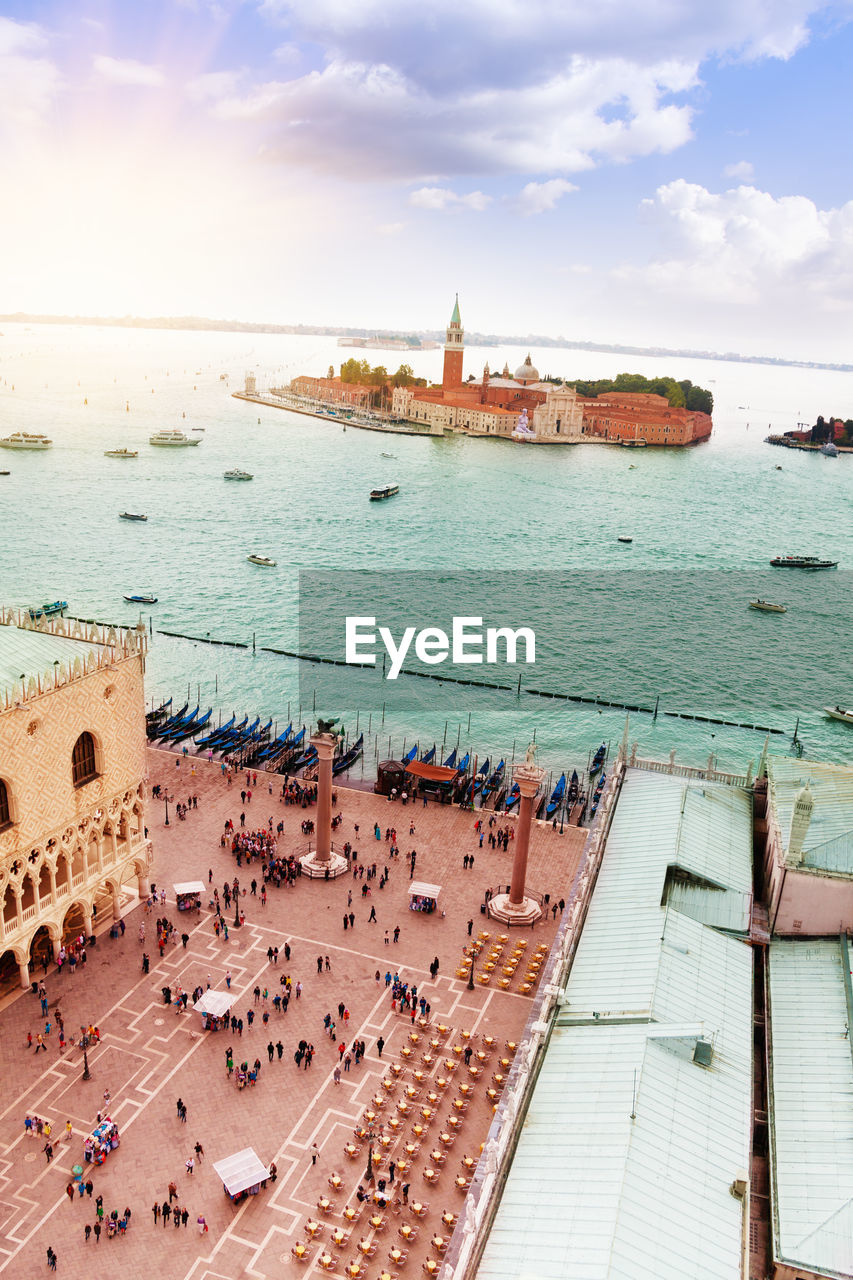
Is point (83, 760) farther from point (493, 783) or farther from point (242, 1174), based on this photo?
point (493, 783)

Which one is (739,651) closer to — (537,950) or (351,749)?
(351,749)

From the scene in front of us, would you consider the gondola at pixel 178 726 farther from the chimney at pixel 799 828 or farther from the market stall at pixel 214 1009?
the chimney at pixel 799 828

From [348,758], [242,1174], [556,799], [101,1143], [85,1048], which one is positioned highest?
[348,758]

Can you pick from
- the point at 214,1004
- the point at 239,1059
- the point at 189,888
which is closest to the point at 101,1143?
the point at 239,1059

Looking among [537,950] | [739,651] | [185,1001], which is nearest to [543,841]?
[537,950]

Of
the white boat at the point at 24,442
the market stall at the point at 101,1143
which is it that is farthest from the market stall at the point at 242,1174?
the white boat at the point at 24,442
